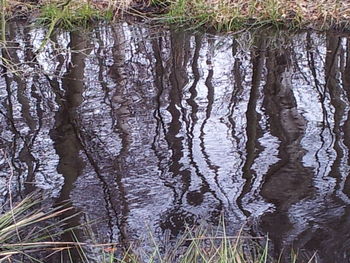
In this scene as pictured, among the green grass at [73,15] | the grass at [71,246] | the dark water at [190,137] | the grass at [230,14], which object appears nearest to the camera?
the grass at [71,246]

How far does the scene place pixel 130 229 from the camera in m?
3.35

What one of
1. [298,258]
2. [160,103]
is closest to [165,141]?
[160,103]

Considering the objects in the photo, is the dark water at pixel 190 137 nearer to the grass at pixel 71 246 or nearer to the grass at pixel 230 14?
the grass at pixel 71 246

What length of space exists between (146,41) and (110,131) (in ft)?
10.3

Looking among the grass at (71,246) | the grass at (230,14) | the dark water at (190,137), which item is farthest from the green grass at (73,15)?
the grass at (71,246)

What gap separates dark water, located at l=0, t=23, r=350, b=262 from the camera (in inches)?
138

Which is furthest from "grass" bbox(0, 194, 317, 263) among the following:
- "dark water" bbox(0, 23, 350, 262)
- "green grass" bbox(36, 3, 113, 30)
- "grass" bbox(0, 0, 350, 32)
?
"green grass" bbox(36, 3, 113, 30)

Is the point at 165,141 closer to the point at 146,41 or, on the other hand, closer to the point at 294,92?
the point at 294,92

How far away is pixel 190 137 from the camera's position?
4578 mm

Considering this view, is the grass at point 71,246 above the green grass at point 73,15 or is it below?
below

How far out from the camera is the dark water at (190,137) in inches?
138

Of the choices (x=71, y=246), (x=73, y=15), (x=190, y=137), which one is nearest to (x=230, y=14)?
(x=73, y=15)

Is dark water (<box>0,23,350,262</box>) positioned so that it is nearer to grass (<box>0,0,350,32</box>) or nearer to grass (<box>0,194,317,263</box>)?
grass (<box>0,194,317,263</box>)

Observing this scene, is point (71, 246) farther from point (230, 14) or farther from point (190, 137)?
point (230, 14)
